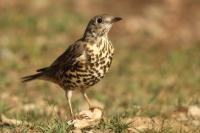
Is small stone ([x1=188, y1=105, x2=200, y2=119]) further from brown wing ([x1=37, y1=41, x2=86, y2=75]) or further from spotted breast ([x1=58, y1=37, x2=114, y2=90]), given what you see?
brown wing ([x1=37, y1=41, x2=86, y2=75])

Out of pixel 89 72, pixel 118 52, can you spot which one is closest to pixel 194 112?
pixel 89 72

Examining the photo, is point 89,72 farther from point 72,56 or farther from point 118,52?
point 118,52

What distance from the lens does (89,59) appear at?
9398mm

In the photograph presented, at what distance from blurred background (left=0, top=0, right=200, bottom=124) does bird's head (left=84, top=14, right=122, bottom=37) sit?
1.15 meters

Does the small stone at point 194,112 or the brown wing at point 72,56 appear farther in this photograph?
the small stone at point 194,112

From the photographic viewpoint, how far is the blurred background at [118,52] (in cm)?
1184

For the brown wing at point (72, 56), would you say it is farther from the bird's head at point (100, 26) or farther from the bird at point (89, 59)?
the bird's head at point (100, 26)

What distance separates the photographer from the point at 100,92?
1290cm

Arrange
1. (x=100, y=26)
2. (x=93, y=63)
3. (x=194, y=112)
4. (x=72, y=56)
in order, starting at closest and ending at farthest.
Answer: (x=93, y=63)
(x=72, y=56)
(x=100, y=26)
(x=194, y=112)

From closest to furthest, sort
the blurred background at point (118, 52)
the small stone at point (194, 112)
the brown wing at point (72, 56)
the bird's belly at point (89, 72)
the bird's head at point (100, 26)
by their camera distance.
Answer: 1. the bird's belly at point (89, 72)
2. the brown wing at point (72, 56)
3. the bird's head at point (100, 26)
4. the small stone at point (194, 112)
5. the blurred background at point (118, 52)

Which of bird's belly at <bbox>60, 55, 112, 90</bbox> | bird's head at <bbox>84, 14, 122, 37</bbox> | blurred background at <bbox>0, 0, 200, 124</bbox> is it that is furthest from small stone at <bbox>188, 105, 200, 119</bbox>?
bird's head at <bbox>84, 14, 122, 37</bbox>

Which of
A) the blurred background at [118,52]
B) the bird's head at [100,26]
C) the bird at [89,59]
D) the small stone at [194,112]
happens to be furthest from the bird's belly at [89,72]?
the small stone at [194,112]

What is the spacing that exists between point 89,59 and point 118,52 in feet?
21.5

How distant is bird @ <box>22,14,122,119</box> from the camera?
941 cm
